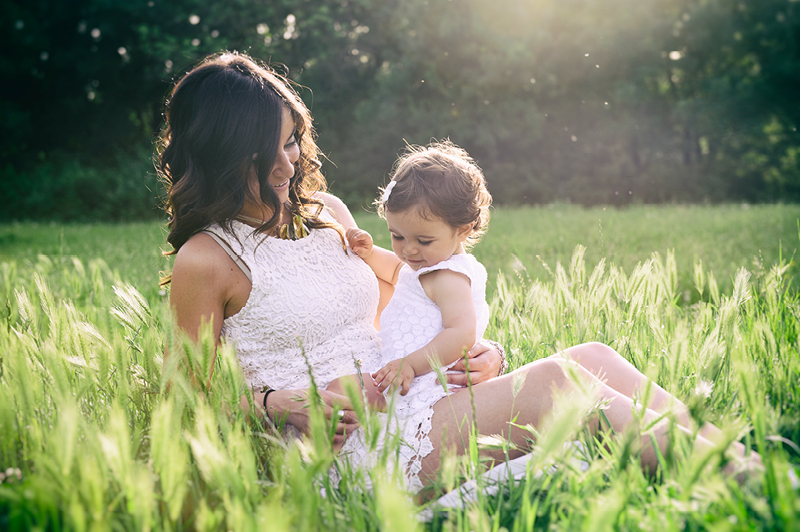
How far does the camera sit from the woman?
148cm

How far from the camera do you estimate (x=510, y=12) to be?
1838 centimetres

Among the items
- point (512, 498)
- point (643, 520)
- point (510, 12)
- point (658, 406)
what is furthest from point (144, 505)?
point (510, 12)

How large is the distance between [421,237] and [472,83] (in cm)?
1819

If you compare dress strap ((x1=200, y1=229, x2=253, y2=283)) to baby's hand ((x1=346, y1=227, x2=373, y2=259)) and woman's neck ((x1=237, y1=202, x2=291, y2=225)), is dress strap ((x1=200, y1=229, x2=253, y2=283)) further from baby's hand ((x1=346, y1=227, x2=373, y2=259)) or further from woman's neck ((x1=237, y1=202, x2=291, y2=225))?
baby's hand ((x1=346, y1=227, x2=373, y2=259))

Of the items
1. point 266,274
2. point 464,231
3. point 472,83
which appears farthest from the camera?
point 472,83

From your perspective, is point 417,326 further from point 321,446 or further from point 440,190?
point 321,446

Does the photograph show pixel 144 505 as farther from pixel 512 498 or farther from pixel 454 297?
pixel 454 297

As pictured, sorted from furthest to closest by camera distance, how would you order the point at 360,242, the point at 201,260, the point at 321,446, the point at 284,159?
the point at 360,242
the point at 284,159
the point at 201,260
the point at 321,446

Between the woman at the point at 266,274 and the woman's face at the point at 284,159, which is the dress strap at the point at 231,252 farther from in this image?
the woman's face at the point at 284,159

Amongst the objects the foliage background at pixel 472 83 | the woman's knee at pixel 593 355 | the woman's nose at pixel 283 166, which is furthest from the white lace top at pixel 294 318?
the foliage background at pixel 472 83

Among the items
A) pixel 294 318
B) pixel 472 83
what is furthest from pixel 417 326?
pixel 472 83

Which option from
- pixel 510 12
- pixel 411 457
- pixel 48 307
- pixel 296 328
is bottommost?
pixel 411 457

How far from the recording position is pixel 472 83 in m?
18.7

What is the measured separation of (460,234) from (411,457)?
80 centimetres
